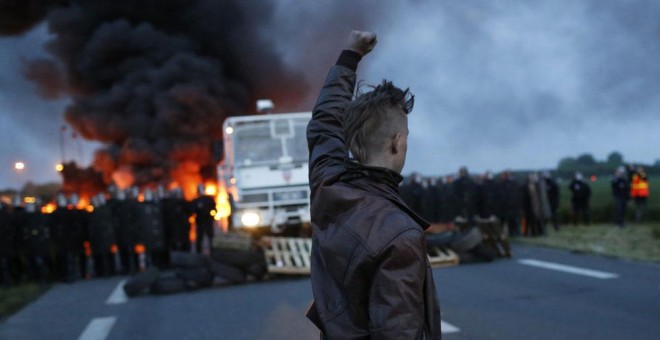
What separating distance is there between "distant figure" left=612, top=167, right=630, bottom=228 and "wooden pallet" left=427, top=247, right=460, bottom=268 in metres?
7.11

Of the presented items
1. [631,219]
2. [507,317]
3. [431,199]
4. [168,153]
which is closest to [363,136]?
[507,317]

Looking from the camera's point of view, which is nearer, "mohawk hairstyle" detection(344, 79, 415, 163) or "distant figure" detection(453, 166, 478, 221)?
"mohawk hairstyle" detection(344, 79, 415, 163)

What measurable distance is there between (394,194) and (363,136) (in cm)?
20

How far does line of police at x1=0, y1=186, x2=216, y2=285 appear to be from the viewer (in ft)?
45.4

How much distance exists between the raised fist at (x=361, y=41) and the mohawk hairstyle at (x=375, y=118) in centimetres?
39

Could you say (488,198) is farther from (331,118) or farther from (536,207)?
(331,118)

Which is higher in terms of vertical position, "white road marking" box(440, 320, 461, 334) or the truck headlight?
the truck headlight

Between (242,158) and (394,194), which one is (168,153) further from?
(394,194)

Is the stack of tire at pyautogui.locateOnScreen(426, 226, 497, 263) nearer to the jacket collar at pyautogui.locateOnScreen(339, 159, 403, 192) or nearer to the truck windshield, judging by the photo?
the truck windshield

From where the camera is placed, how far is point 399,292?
1871 millimetres

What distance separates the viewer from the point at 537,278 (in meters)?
10.5

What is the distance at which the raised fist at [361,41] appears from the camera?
2514 mm

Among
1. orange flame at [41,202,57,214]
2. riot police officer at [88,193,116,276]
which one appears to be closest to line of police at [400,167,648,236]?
riot police officer at [88,193,116,276]

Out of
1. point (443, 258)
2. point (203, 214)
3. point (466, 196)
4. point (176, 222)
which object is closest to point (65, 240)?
point (176, 222)
